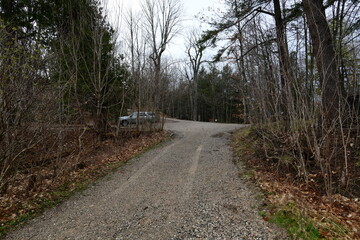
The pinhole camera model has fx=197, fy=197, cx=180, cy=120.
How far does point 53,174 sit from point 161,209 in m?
3.53

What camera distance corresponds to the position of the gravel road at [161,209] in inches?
120

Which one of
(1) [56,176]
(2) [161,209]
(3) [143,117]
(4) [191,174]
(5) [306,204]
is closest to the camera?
(5) [306,204]

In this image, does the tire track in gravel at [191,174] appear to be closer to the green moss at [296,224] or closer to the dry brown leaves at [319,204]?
the dry brown leaves at [319,204]

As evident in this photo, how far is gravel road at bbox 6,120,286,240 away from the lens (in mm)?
3052

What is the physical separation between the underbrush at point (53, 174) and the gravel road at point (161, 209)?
356 millimetres

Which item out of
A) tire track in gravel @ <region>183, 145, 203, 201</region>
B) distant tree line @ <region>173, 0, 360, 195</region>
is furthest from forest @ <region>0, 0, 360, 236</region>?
tire track in gravel @ <region>183, 145, 203, 201</region>

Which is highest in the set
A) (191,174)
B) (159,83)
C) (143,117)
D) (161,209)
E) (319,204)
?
(159,83)

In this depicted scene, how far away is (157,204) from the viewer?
4.04 m

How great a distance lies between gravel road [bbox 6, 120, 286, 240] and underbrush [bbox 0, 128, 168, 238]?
0.36 metres

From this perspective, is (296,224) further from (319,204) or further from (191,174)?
(191,174)

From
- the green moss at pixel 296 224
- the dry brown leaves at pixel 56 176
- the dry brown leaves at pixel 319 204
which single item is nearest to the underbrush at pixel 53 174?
the dry brown leaves at pixel 56 176

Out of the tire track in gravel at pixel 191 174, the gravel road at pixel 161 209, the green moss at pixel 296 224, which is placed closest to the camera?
the green moss at pixel 296 224

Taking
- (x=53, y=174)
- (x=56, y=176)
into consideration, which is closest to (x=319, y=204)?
(x=56, y=176)

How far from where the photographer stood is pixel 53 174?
17.8 feet
